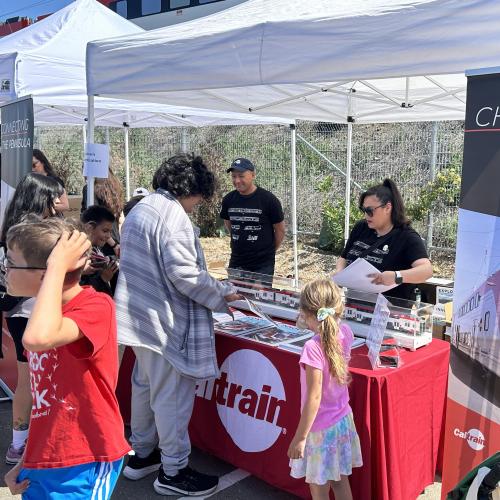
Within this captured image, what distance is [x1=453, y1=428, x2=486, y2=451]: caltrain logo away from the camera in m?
2.08

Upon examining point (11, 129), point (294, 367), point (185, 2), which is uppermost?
point (185, 2)

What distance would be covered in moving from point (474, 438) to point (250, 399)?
1.05 m

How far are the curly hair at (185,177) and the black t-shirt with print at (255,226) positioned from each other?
2.02 m

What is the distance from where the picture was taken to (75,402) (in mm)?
1554

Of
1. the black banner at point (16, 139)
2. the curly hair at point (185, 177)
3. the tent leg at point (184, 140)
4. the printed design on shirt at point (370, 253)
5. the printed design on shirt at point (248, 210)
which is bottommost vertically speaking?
the printed design on shirt at point (370, 253)

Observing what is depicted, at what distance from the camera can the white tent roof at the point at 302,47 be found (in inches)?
87.5

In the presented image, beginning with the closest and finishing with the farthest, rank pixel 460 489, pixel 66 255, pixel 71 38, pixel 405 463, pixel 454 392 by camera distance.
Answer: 1. pixel 66 255
2. pixel 460 489
3. pixel 454 392
4. pixel 405 463
5. pixel 71 38

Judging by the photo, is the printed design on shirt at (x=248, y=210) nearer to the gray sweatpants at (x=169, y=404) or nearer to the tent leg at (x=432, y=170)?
the gray sweatpants at (x=169, y=404)

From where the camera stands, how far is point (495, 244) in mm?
1990

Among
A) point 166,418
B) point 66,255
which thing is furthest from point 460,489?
point 166,418

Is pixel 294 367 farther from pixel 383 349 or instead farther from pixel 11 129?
pixel 11 129

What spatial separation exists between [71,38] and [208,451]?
396cm

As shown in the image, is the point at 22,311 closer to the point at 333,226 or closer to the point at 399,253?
the point at 399,253

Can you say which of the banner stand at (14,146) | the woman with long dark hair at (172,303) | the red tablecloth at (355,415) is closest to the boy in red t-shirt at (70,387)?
the woman with long dark hair at (172,303)
